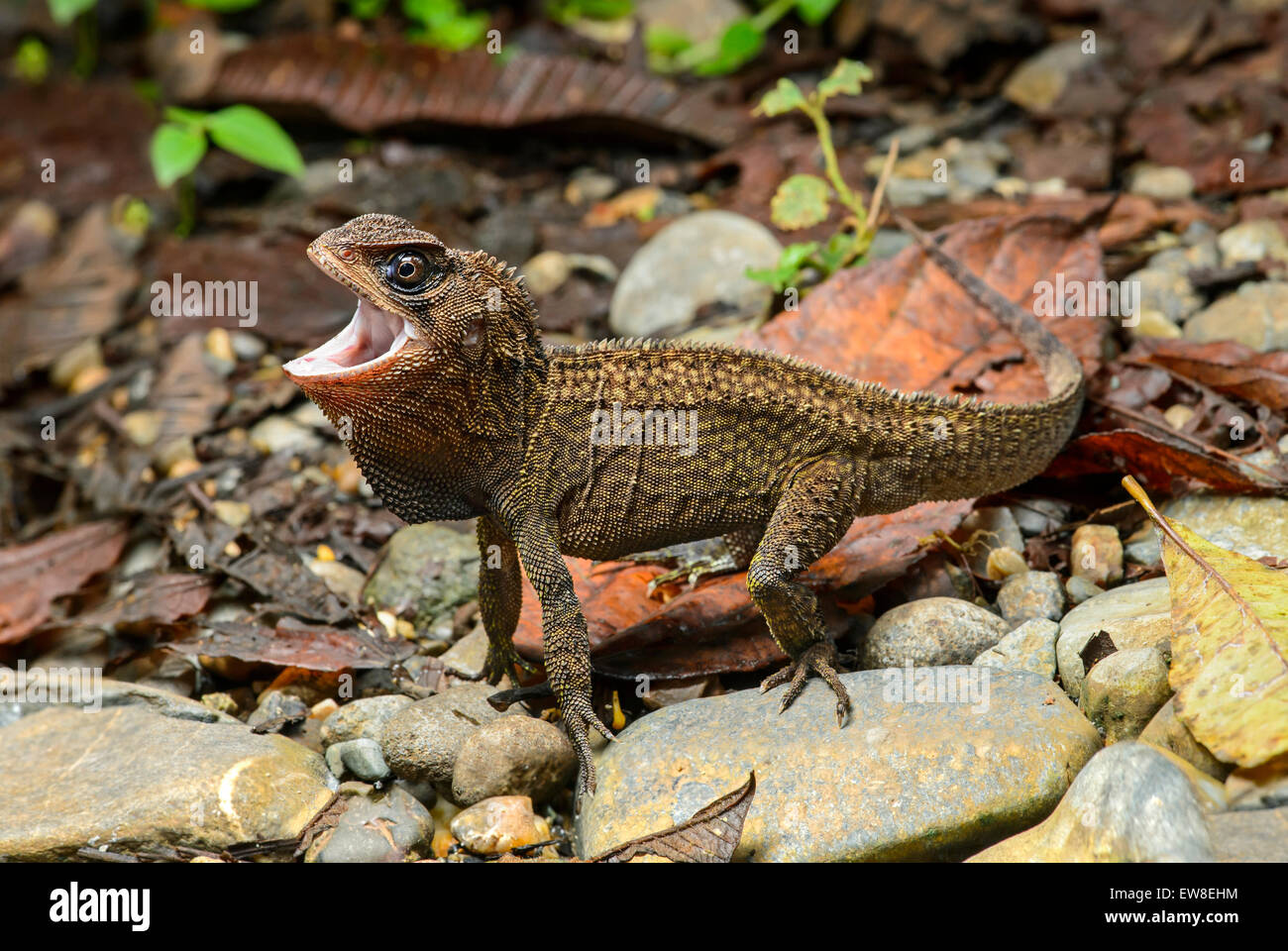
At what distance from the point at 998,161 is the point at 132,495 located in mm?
6851

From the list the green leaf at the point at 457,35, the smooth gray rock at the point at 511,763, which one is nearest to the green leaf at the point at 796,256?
the smooth gray rock at the point at 511,763

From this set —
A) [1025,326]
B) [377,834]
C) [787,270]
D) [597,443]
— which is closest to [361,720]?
[377,834]

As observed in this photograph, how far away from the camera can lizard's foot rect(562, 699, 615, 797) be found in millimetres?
5070

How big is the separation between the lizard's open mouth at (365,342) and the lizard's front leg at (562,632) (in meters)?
1.05

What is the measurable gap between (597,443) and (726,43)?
21.6 feet

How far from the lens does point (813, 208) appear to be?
24.9 feet

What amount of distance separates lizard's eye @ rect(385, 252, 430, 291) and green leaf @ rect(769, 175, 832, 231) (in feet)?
10.5

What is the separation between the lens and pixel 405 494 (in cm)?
548

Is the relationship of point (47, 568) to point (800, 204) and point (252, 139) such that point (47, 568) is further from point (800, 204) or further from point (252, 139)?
point (800, 204)

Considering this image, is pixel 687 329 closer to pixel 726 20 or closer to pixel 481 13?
pixel 726 20

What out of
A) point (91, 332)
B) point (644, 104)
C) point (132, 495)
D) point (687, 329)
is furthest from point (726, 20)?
point (132, 495)

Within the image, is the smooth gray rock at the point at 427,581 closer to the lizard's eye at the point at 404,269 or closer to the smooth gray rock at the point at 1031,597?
the lizard's eye at the point at 404,269

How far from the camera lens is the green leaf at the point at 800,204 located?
7.59 m

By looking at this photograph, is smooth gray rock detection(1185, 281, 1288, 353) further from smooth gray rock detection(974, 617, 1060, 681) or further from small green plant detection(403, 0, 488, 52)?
small green plant detection(403, 0, 488, 52)
